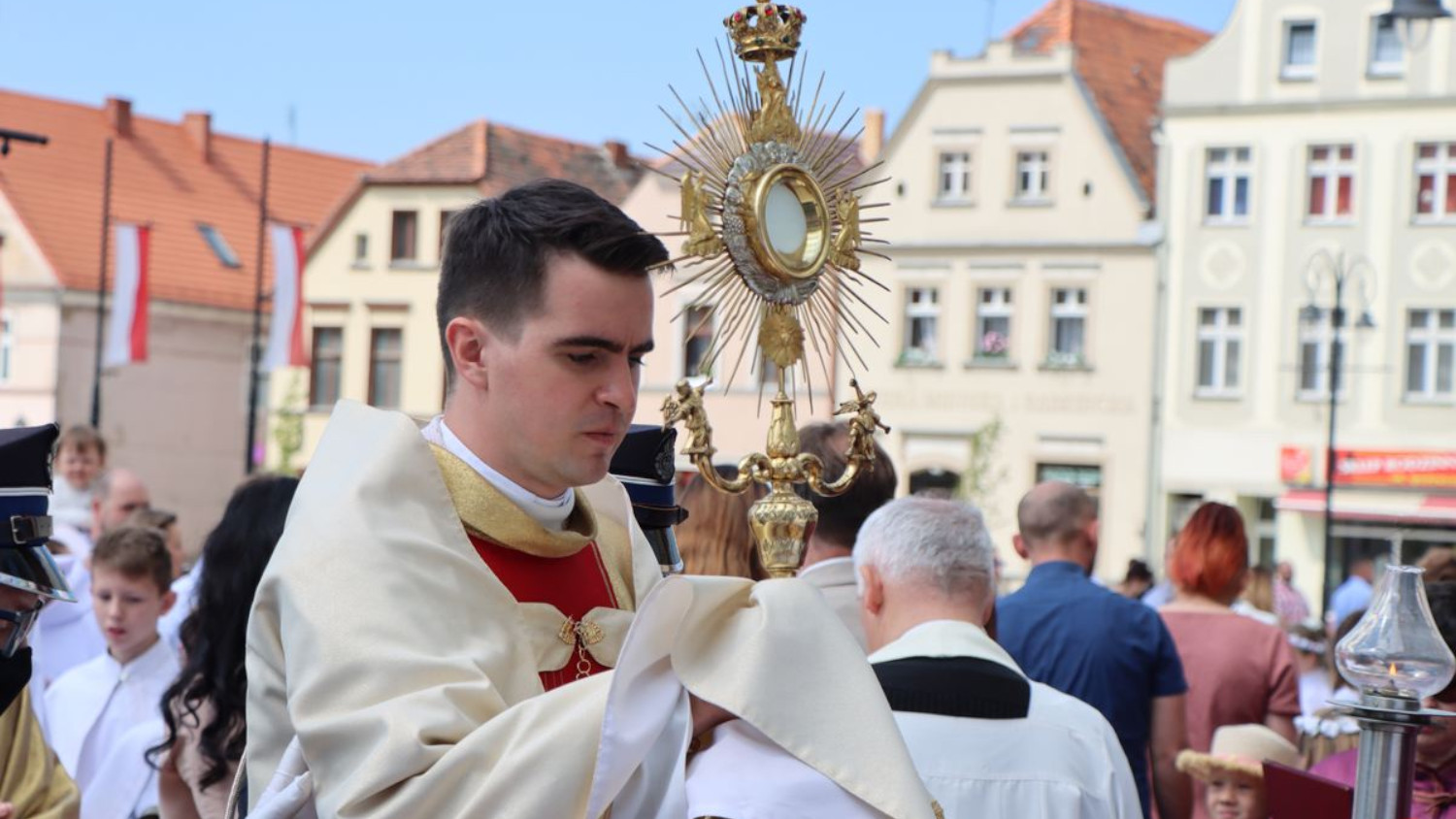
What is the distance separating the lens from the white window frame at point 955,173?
36.7 meters

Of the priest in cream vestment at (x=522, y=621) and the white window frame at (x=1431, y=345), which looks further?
the white window frame at (x=1431, y=345)

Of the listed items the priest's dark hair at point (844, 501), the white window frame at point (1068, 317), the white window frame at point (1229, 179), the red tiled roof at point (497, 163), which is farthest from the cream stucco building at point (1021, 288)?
the priest's dark hair at point (844, 501)

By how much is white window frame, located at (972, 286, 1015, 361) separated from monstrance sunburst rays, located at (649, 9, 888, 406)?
1313 inches

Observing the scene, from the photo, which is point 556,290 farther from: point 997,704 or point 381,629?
point 997,704

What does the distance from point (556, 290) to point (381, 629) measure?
55 centimetres

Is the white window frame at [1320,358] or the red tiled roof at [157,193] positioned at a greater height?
the red tiled roof at [157,193]

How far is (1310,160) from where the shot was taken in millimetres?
34094

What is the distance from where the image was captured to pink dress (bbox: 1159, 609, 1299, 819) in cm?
692

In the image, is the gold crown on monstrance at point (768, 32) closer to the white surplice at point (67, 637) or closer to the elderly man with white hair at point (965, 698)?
the elderly man with white hair at point (965, 698)

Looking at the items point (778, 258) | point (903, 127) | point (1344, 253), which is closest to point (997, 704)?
point (778, 258)

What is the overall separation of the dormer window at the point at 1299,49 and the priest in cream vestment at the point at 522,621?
33169 mm

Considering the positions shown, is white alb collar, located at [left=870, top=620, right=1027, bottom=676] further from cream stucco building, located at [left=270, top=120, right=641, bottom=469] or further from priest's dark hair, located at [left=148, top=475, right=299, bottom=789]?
cream stucco building, located at [left=270, top=120, right=641, bottom=469]

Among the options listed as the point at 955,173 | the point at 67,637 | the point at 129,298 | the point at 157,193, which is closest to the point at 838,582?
the point at 67,637

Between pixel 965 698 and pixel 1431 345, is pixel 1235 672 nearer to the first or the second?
pixel 965 698
